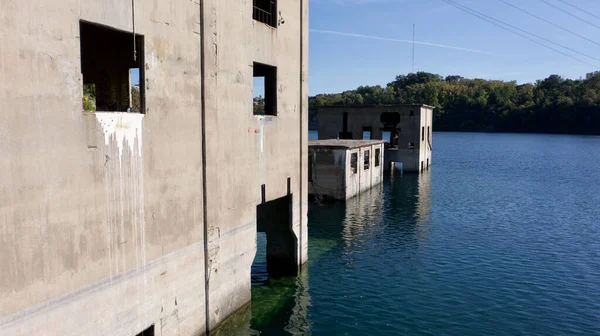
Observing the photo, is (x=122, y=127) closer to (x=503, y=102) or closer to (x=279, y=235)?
(x=279, y=235)

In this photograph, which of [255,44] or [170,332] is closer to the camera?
[170,332]

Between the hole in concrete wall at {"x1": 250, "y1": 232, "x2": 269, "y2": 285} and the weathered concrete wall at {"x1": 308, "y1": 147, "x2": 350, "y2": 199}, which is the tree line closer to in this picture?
Answer: the weathered concrete wall at {"x1": 308, "y1": 147, "x2": 350, "y2": 199}

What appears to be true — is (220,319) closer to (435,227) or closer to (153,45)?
(153,45)

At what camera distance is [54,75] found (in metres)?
7.90

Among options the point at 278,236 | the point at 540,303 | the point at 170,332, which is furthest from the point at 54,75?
the point at 540,303

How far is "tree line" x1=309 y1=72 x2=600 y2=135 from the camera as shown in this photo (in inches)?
5640

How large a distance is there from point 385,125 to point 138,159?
4647cm

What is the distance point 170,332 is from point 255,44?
8370 mm

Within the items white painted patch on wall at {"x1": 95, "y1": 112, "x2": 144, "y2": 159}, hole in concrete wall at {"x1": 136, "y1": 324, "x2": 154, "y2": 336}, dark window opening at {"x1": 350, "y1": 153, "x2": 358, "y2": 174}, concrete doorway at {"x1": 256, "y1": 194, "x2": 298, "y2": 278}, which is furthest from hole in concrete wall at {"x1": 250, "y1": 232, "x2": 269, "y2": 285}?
dark window opening at {"x1": 350, "y1": 153, "x2": 358, "y2": 174}

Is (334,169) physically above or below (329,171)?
above

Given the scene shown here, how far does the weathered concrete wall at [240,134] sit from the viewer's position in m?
12.4

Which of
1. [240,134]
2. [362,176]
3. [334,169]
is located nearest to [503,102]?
[362,176]

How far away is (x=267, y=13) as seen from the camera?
1548 centimetres

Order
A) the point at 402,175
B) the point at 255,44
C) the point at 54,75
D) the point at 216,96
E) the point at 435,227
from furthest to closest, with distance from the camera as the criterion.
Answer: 1. the point at 402,175
2. the point at 435,227
3. the point at 255,44
4. the point at 216,96
5. the point at 54,75
